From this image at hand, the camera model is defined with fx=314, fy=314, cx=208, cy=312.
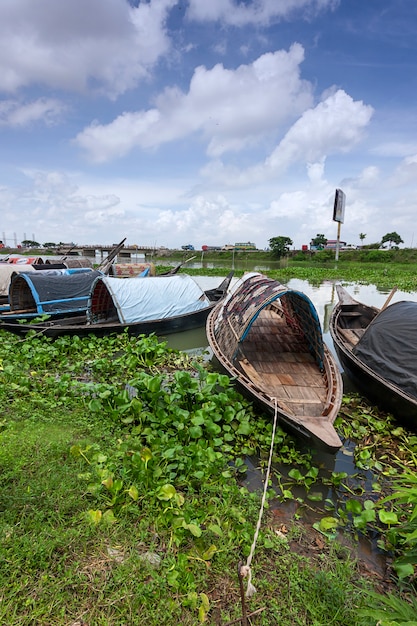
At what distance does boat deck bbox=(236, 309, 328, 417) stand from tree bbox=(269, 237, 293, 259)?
Answer: 40536 millimetres

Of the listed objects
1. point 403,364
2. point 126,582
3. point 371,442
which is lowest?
point 371,442

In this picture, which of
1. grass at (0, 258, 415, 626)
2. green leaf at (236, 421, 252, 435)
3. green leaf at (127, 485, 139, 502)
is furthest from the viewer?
green leaf at (236, 421, 252, 435)

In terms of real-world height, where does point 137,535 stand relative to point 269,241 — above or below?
below

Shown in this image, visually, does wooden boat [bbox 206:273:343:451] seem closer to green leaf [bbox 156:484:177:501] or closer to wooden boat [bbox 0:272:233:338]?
green leaf [bbox 156:484:177:501]

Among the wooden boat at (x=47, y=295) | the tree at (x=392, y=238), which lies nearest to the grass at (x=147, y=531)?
the wooden boat at (x=47, y=295)

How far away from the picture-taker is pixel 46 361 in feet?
21.3

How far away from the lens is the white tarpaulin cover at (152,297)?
8953 mm

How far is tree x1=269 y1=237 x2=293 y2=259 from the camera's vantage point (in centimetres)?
4650

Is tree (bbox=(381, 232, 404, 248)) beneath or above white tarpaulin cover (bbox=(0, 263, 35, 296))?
above

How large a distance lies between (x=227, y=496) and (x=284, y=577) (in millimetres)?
857

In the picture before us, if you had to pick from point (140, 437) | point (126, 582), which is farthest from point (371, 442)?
point (126, 582)

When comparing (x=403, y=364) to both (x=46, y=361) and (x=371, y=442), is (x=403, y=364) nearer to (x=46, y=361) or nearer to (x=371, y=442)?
(x=371, y=442)

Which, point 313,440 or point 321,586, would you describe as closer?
point 321,586

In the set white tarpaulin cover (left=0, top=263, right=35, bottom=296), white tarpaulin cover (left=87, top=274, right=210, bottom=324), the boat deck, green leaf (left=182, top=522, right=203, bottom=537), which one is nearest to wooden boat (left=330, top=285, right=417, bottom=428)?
the boat deck
